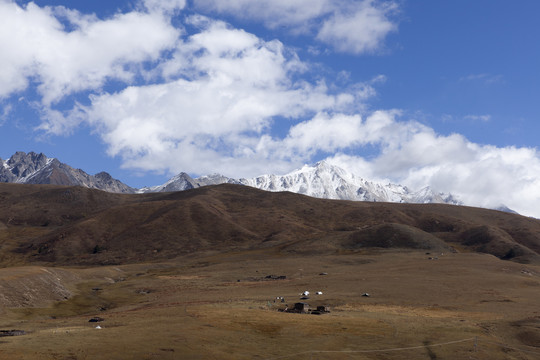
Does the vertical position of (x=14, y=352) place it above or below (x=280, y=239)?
below

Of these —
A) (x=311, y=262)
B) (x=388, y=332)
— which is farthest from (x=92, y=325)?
(x=311, y=262)

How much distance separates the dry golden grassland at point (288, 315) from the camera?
1460 inches

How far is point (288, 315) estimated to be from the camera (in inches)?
2010

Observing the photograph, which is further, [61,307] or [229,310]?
[61,307]

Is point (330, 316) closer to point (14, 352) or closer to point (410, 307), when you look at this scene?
point (410, 307)

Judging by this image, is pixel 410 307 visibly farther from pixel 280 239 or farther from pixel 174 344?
pixel 280 239

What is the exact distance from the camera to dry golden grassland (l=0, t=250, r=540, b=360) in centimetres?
3709

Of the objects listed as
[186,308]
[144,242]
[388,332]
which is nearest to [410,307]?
[388,332]

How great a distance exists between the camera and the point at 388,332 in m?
44.2

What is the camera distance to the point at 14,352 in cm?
3228

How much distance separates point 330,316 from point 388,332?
895cm

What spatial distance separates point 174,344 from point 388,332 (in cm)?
1915

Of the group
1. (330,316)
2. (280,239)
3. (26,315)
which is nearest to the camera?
(330,316)

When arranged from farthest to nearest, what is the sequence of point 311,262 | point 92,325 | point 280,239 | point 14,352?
point 280,239 < point 311,262 < point 92,325 < point 14,352
